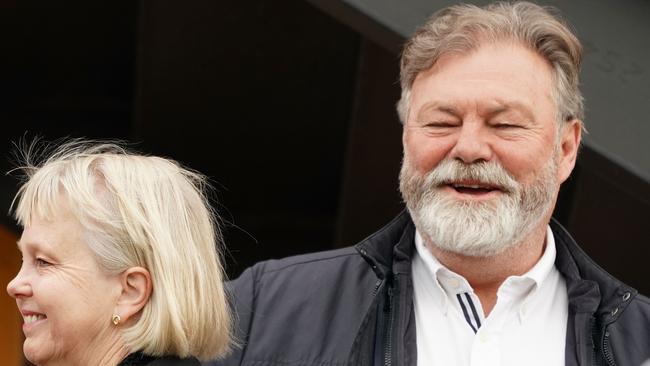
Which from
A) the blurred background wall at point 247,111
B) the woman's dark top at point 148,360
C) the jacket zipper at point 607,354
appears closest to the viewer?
the woman's dark top at point 148,360

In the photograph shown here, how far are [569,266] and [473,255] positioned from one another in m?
0.26

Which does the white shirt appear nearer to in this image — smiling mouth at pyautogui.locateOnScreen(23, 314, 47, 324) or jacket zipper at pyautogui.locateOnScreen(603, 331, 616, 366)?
jacket zipper at pyautogui.locateOnScreen(603, 331, 616, 366)

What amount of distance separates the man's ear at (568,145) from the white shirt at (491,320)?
0.72 feet

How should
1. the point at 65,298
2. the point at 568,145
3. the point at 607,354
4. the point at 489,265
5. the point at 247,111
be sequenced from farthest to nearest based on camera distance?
the point at 247,111
the point at 568,145
the point at 489,265
the point at 607,354
the point at 65,298

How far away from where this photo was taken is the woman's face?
2418 millimetres

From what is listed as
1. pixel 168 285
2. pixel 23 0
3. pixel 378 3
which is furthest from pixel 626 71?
pixel 23 0

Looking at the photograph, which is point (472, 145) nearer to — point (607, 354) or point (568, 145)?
point (568, 145)

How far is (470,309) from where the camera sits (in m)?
2.95

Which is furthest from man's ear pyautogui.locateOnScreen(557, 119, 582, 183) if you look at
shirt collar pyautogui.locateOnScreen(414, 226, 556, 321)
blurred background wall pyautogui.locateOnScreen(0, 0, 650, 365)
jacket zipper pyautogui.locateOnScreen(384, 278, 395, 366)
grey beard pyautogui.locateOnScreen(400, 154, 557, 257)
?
blurred background wall pyautogui.locateOnScreen(0, 0, 650, 365)

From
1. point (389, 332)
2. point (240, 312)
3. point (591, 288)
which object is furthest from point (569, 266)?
point (240, 312)

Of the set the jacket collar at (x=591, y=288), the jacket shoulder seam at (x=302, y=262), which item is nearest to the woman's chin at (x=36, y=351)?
the jacket shoulder seam at (x=302, y=262)

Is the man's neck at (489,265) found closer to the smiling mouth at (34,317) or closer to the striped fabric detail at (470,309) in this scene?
the striped fabric detail at (470,309)

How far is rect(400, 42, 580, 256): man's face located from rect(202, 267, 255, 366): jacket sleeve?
1.45 feet

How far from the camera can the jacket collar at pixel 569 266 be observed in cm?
289
